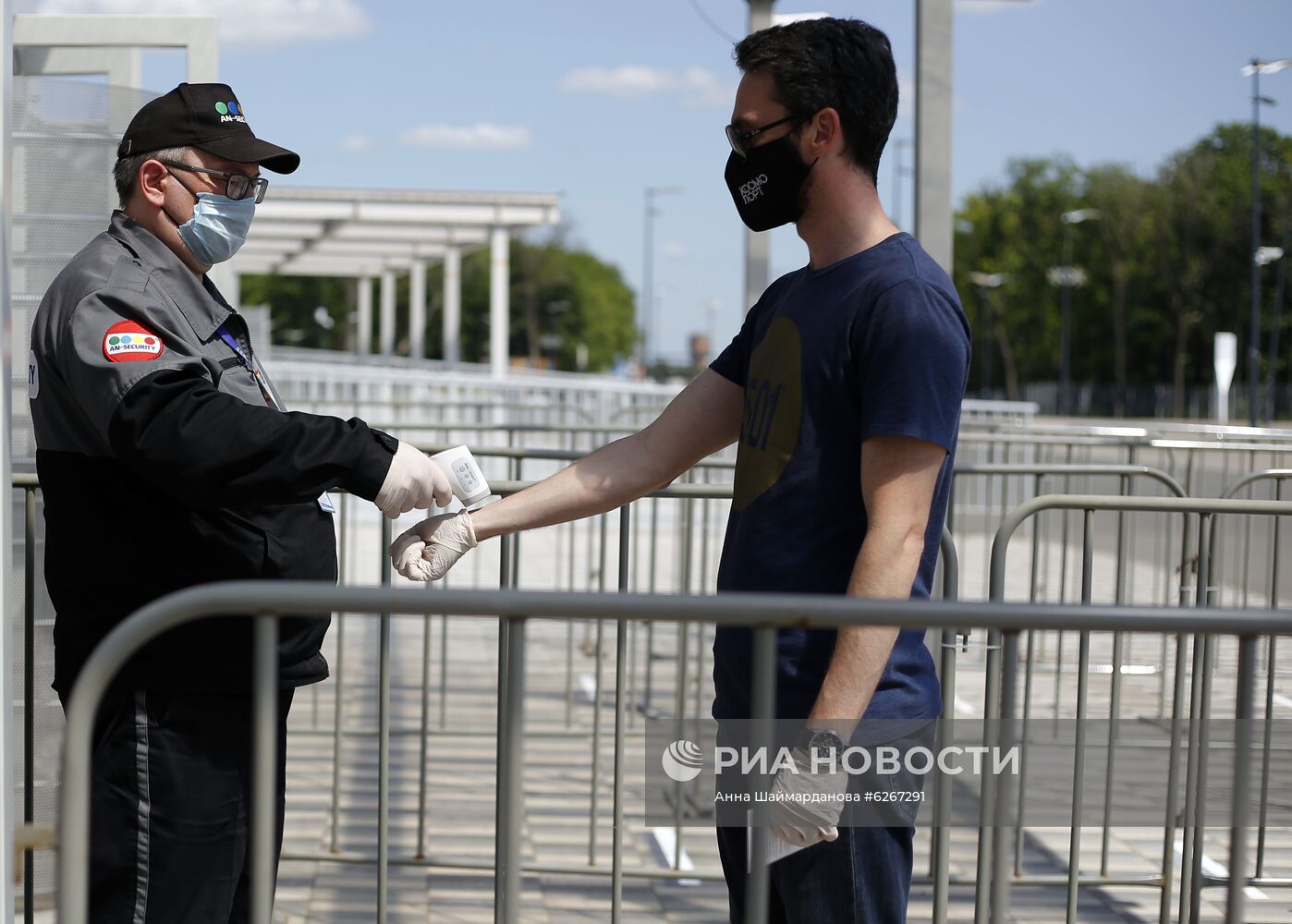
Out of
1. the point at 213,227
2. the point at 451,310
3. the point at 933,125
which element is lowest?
the point at 213,227

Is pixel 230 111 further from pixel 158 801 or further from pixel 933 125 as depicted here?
pixel 933 125

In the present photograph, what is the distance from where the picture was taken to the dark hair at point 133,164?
9.14 ft

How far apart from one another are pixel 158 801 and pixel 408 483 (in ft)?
2.43

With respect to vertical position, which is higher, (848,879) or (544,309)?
(544,309)

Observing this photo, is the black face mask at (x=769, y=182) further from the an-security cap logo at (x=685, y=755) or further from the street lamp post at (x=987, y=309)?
the street lamp post at (x=987, y=309)

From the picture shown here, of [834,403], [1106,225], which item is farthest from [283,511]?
[1106,225]

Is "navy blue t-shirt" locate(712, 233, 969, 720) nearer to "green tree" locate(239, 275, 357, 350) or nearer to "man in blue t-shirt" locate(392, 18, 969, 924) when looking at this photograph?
"man in blue t-shirt" locate(392, 18, 969, 924)

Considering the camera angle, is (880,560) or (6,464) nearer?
(880,560)

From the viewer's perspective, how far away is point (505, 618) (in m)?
2.05

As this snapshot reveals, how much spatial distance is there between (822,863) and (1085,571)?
2430 mm

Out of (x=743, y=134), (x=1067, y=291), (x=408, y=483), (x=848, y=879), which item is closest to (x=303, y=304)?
(x=1067, y=291)

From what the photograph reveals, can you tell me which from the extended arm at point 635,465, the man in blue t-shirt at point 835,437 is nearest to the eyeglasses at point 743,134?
the man in blue t-shirt at point 835,437

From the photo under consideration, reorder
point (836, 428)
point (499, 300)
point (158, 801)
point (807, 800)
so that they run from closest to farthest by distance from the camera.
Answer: point (807, 800), point (836, 428), point (158, 801), point (499, 300)

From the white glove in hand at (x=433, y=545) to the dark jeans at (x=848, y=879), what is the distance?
0.99 metres
